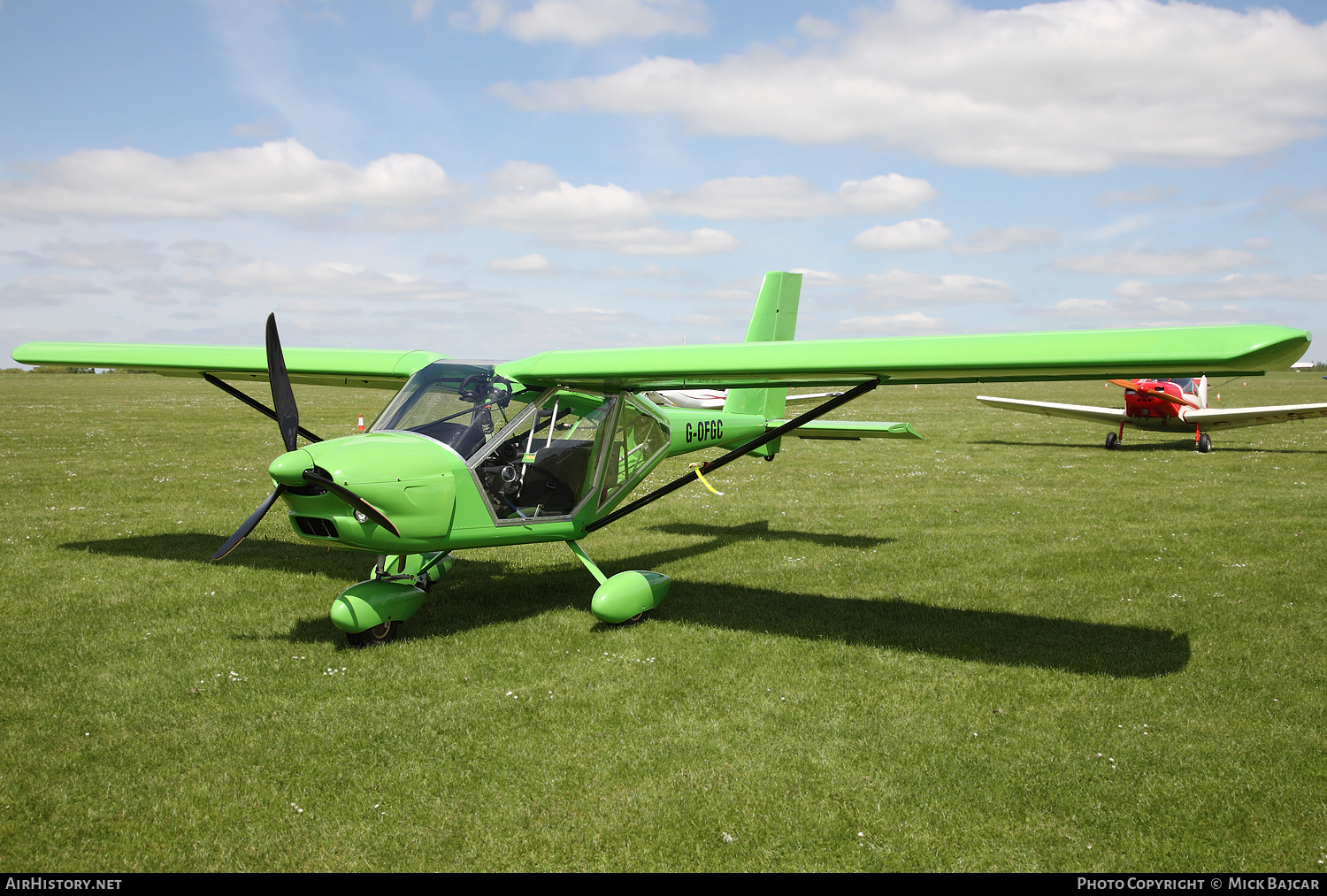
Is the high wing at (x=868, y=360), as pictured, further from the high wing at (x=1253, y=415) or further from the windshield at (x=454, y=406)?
the high wing at (x=1253, y=415)

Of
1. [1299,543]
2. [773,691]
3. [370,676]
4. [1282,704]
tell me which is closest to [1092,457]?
[1299,543]

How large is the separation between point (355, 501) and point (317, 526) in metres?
0.46

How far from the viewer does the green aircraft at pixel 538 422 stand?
550 centimetres

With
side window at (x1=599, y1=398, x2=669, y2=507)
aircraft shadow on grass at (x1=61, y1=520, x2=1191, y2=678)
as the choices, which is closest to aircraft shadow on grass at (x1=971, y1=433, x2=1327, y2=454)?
aircraft shadow on grass at (x1=61, y1=520, x2=1191, y2=678)

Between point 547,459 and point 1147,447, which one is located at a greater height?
point 547,459

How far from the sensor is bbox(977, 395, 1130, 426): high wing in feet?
72.7

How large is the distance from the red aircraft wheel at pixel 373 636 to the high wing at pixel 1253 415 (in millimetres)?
20298

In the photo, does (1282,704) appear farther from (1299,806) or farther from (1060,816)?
(1060,816)

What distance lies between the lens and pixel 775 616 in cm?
754

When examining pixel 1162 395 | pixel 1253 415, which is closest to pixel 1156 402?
pixel 1162 395

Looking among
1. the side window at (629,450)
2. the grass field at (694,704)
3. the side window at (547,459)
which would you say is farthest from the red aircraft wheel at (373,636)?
the side window at (629,450)

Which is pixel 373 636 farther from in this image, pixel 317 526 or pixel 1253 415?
pixel 1253 415

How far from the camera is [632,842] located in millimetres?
4016

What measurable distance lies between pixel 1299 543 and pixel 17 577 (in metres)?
14.3
